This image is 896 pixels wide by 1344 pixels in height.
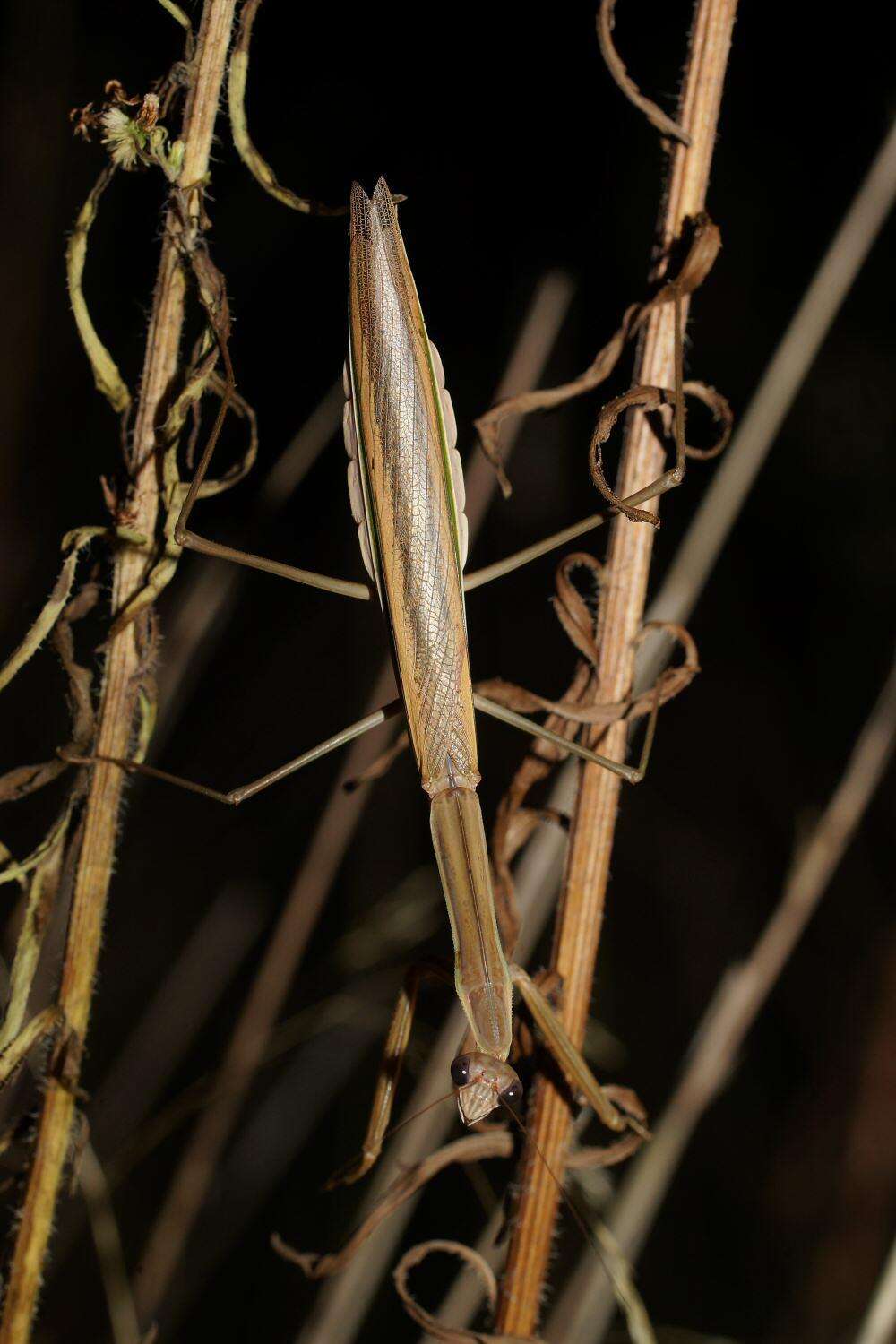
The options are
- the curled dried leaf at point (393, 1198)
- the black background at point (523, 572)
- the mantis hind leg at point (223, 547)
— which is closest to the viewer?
the mantis hind leg at point (223, 547)

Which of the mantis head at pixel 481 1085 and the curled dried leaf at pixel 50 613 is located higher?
the curled dried leaf at pixel 50 613

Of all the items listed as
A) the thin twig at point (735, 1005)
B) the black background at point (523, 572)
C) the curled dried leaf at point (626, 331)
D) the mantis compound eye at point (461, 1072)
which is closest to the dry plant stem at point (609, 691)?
the curled dried leaf at point (626, 331)

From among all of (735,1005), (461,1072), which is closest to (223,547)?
(461,1072)

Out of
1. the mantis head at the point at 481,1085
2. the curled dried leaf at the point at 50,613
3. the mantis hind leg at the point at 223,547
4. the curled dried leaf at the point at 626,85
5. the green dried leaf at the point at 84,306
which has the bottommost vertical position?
the mantis head at the point at 481,1085

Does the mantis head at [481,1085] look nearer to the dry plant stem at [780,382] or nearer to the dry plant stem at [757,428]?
the dry plant stem at [757,428]

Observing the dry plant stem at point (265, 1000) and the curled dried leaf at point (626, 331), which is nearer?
the curled dried leaf at point (626, 331)

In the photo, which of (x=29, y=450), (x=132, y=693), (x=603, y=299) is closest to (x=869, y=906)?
(x=603, y=299)

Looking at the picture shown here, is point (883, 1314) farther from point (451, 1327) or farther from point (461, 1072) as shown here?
point (461, 1072)

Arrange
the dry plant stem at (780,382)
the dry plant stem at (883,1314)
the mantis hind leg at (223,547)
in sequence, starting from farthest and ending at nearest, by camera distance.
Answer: the dry plant stem at (780,382) → the dry plant stem at (883,1314) → the mantis hind leg at (223,547)

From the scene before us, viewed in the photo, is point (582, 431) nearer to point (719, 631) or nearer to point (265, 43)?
point (719, 631)
